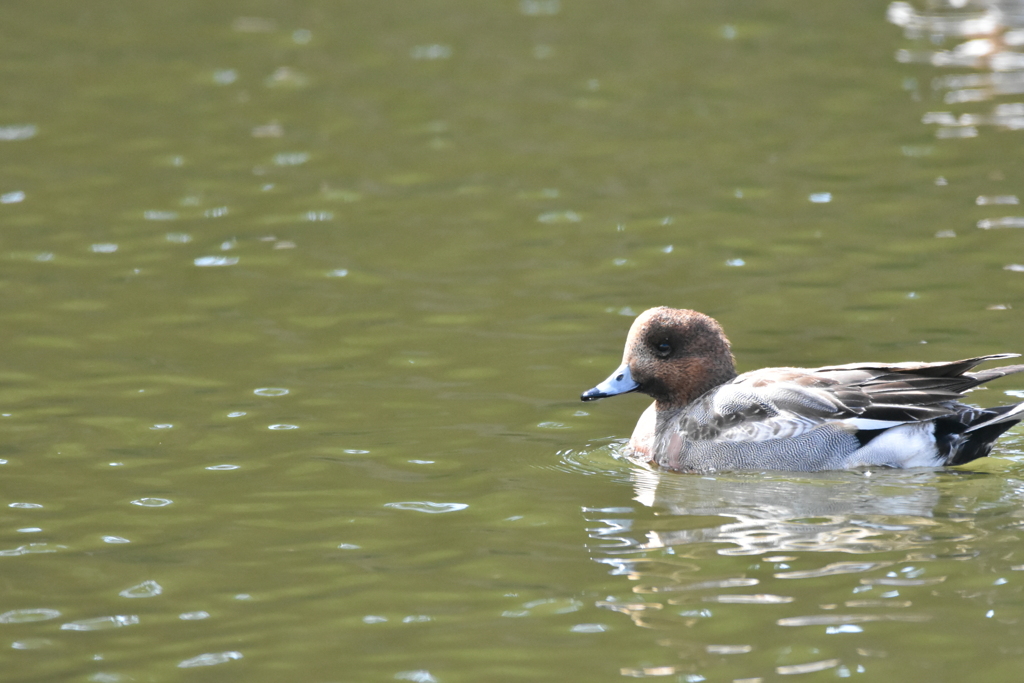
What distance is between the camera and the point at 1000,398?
8.91m

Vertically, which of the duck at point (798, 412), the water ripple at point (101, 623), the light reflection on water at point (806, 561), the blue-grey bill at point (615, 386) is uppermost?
the blue-grey bill at point (615, 386)

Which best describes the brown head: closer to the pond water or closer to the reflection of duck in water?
the pond water

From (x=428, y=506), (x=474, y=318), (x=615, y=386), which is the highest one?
(x=474, y=318)

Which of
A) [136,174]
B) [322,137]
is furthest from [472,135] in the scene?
[136,174]

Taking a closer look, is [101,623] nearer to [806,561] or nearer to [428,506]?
[428,506]

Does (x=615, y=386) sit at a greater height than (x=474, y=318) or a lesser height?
lesser

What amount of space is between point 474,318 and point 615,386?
7.62ft

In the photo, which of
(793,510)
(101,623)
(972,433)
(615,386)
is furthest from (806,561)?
(101,623)

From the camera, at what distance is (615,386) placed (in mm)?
8641

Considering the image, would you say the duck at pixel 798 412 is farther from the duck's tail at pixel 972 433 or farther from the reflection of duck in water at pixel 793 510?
the reflection of duck in water at pixel 793 510

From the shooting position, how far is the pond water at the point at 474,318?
20.9 ft

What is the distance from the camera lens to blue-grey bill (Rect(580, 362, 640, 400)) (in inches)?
337

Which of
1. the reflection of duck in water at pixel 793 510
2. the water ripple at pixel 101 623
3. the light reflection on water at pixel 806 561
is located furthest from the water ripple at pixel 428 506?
the water ripple at pixel 101 623

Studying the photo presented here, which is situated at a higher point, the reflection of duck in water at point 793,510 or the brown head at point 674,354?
the brown head at point 674,354
